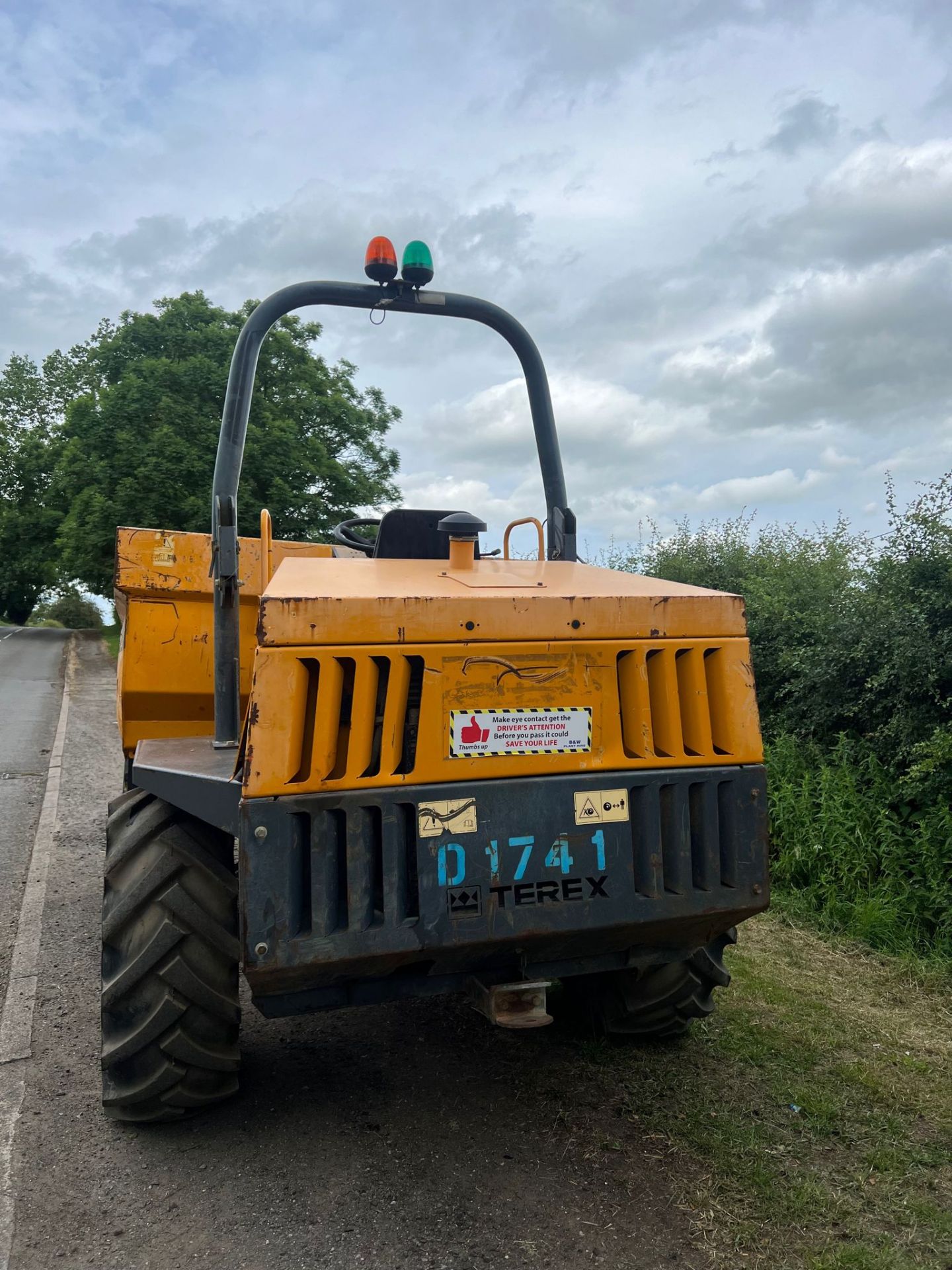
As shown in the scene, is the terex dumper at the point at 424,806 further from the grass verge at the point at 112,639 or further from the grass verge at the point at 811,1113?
the grass verge at the point at 112,639

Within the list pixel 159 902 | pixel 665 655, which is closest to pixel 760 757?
pixel 665 655

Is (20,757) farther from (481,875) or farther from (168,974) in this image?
(481,875)

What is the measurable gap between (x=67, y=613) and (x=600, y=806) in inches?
2383

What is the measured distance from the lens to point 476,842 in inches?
113

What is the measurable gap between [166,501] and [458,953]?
19.6 metres

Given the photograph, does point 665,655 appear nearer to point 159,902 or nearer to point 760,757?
point 760,757

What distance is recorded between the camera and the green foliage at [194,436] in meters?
21.1

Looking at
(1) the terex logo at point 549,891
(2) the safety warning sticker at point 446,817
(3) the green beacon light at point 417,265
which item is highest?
(3) the green beacon light at point 417,265

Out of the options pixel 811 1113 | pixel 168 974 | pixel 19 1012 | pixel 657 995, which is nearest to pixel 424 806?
pixel 168 974

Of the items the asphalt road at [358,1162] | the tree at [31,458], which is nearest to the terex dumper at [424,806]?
the asphalt road at [358,1162]

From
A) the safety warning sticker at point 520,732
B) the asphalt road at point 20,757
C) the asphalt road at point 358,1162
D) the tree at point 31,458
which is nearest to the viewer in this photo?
the asphalt road at point 358,1162

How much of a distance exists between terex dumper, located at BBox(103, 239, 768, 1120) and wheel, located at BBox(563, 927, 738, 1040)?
111mm

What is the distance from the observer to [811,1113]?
3.48 meters

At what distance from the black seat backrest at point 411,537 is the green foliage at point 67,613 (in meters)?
55.1
